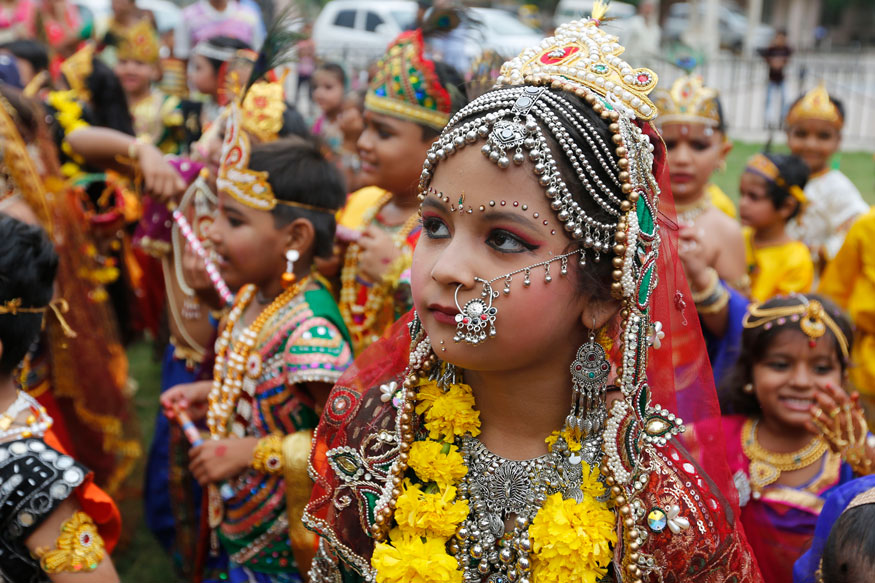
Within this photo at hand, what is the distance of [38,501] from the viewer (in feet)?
7.00

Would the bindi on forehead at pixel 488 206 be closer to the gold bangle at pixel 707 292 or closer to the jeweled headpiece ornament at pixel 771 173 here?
the gold bangle at pixel 707 292

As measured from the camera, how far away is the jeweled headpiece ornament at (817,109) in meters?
6.27

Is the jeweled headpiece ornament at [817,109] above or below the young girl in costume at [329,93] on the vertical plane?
above

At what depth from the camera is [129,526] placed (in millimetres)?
4520

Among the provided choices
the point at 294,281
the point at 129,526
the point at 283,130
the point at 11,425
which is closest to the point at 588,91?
the point at 294,281

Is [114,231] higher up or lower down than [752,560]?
lower down

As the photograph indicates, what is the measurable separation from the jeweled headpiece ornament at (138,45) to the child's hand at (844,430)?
23.9ft

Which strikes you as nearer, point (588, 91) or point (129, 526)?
point (588, 91)

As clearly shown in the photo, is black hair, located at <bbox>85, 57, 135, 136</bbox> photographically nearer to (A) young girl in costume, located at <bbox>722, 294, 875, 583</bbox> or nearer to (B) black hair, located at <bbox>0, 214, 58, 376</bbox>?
(B) black hair, located at <bbox>0, 214, 58, 376</bbox>

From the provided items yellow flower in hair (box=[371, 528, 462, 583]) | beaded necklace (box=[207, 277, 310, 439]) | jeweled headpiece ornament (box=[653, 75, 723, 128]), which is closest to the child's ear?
beaded necklace (box=[207, 277, 310, 439])

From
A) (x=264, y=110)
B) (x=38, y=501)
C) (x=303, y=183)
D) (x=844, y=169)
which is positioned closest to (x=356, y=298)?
(x=303, y=183)

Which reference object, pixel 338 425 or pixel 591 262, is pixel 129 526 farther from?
pixel 591 262

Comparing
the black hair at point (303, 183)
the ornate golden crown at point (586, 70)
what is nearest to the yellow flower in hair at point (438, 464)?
the ornate golden crown at point (586, 70)

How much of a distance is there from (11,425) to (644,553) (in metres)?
1.66
